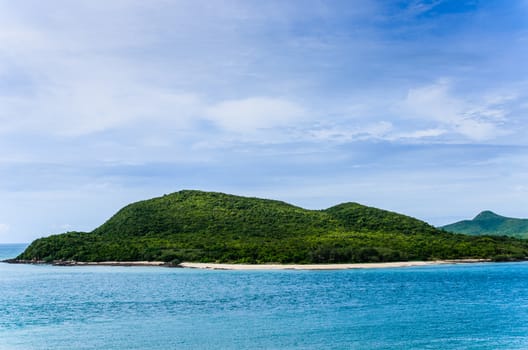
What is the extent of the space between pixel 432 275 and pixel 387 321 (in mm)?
43805

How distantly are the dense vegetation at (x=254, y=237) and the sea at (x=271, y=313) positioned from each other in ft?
93.8

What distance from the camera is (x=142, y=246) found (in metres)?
123

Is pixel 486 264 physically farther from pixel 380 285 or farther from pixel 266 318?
pixel 266 318

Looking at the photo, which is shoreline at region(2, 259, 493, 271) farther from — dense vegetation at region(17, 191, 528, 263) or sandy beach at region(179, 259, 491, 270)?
dense vegetation at region(17, 191, 528, 263)

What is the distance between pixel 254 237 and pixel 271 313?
84663 millimetres

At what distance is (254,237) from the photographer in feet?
423

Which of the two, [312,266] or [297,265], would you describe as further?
[297,265]

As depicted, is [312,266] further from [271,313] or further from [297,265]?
[271,313]

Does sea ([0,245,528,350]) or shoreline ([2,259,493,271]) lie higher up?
shoreline ([2,259,493,271])

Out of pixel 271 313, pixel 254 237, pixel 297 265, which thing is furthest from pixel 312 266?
pixel 271 313

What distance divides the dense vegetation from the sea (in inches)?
1125

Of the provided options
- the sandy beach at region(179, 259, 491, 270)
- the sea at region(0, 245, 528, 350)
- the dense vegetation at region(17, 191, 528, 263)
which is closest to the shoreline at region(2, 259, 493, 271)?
the sandy beach at region(179, 259, 491, 270)

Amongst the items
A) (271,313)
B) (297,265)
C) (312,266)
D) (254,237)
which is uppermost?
(254,237)

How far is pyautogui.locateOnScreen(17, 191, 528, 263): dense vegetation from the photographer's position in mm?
108500
